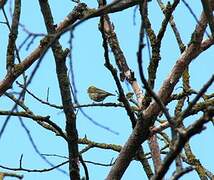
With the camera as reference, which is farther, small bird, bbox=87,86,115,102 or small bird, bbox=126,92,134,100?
small bird, bbox=126,92,134,100

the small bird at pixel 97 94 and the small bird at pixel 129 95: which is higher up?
the small bird at pixel 129 95

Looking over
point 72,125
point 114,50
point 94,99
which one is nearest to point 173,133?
point 72,125

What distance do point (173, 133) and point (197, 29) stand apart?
1186 mm

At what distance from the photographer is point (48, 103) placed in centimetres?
381

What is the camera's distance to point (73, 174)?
2.53m

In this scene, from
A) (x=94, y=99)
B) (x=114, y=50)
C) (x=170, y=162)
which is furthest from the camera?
(x=114, y=50)

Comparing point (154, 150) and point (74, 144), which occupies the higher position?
point (154, 150)

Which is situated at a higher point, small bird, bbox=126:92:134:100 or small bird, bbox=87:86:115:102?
small bird, bbox=126:92:134:100

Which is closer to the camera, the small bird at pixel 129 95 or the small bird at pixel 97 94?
the small bird at pixel 97 94

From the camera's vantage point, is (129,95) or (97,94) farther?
(129,95)

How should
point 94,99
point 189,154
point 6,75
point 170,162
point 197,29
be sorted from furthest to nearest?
point 189,154 → point 94,99 → point 6,75 → point 197,29 → point 170,162

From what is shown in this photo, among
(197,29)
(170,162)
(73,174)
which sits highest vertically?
(197,29)

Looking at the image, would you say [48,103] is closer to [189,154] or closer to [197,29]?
[189,154]

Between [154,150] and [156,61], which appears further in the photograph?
[154,150]
